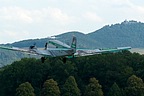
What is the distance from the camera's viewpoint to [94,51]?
82188 mm

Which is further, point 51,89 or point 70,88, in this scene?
point 70,88

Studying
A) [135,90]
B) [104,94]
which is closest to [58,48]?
[135,90]

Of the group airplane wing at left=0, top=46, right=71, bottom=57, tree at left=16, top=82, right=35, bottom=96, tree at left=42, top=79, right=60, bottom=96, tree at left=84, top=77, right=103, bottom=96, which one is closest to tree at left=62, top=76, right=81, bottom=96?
tree at left=42, top=79, right=60, bottom=96

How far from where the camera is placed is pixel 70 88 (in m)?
185

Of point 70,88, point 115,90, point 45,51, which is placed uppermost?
point 45,51

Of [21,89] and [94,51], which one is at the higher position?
[94,51]

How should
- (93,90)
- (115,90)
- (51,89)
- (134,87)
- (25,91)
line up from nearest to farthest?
(134,87)
(115,90)
(93,90)
(51,89)
(25,91)

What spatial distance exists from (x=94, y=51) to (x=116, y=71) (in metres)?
119

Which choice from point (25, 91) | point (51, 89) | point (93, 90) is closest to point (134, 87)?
point (93, 90)

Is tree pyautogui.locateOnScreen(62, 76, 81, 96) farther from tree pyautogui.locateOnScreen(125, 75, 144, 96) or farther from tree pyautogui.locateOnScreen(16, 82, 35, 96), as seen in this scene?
tree pyautogui.locateOnScreen(125, 75, 144, 96)

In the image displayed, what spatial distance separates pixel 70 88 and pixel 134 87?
949 inches

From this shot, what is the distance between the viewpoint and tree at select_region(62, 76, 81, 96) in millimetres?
185125

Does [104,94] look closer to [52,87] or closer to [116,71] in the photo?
[116,71]

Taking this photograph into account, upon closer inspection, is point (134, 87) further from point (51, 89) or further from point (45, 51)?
point (45, 51)
